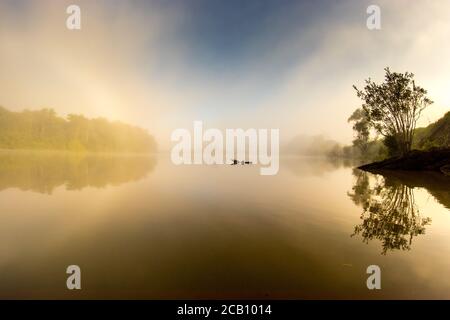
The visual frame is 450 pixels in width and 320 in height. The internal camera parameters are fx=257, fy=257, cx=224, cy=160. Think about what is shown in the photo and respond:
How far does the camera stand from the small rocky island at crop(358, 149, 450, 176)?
38438 mm

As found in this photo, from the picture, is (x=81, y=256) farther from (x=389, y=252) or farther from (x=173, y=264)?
(x=389, y=252)

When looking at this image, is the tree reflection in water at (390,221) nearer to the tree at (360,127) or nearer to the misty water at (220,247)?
the misty water at (220,247)

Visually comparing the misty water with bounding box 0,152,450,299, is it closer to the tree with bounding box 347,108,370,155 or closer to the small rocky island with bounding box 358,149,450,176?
the small rocky island with bounding box 358,149,450,176

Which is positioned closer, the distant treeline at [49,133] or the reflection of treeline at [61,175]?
the reflection of treeline at [61,175]

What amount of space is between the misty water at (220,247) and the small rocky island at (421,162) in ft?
102

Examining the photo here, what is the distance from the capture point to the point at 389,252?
7.66 meters

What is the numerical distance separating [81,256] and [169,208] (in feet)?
20.4

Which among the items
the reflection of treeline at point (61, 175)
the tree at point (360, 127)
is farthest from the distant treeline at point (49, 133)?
the tree at point (360, 127)

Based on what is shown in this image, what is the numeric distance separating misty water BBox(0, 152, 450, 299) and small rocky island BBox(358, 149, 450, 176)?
31.1m

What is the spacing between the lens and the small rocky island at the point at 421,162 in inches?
1513

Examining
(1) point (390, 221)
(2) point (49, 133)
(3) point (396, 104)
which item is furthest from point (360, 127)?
(2) point (49, 133)

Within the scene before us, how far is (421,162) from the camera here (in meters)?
41.4

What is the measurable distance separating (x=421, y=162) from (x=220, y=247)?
152 feet
